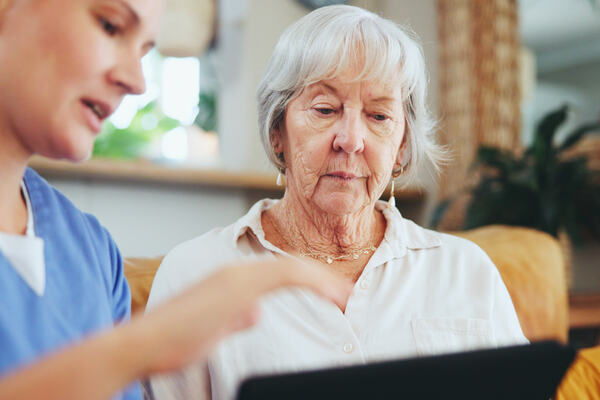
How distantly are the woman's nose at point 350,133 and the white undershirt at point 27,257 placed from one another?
60 centimetres

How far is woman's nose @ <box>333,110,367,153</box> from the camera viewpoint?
1048mm

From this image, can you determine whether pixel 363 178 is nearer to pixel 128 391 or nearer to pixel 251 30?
pixel 128 391

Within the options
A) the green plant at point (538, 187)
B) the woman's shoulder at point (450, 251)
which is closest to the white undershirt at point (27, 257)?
the woman's shoulder at point (450, 251)

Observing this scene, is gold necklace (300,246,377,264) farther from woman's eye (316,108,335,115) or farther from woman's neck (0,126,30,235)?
woman's neck (0,126,30,235)

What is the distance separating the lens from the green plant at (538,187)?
2.24 metres

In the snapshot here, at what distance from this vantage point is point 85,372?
35 centimetres

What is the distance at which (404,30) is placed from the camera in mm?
1153

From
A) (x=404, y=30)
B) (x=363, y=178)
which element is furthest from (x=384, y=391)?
(x=404, y=30)

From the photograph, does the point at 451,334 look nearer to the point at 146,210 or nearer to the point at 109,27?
the point at 109,27

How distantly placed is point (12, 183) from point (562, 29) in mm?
2834

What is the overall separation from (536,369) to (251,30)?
2.04 metres

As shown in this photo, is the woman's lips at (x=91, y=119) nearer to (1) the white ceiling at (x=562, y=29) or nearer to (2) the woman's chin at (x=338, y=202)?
(2) the woman's chin at (x=338, y=202)

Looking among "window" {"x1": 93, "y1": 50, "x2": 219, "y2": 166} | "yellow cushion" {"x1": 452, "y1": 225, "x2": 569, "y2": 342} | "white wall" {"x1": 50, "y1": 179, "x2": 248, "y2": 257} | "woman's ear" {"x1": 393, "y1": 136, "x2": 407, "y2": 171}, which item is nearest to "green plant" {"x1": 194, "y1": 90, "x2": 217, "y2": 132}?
"window" {"x1": 93, "y1": 50, "x2": 219, "y2": 166}

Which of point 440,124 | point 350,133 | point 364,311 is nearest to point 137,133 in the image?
point 440,124
